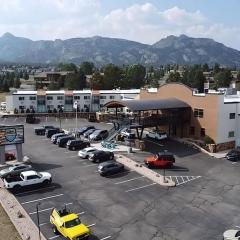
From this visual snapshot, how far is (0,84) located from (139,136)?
12152cm

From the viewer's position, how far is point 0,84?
16812 cm

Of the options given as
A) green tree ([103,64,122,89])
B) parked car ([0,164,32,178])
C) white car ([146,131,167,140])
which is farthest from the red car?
green tree ([103,64,122,89])

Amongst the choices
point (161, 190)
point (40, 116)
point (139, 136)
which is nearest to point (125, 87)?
point (40, 116)

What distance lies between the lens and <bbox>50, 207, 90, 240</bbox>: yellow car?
2789cm

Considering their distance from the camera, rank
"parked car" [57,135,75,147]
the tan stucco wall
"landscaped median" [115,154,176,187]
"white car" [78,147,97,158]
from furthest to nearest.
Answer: the tan stucco wall < "parked car" [57,135,75,147] < "white car" [78,147,97,158] < "landscaped median" [115,154,176,187]

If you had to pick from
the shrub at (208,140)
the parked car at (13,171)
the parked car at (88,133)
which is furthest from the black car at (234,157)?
the parked car at (13,171)

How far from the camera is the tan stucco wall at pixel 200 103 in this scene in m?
59.6

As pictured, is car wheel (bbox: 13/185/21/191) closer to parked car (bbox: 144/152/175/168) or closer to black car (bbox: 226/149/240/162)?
parked car (bbox: 144/152/175/168)

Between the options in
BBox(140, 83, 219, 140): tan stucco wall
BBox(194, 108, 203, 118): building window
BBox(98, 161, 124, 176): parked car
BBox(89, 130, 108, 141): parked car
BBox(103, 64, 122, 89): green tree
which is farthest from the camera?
BBox(103, 64, 122, 89): green tree

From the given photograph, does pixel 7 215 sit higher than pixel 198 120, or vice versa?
pixel 198 120

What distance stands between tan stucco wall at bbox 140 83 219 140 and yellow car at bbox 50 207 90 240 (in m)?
35.8

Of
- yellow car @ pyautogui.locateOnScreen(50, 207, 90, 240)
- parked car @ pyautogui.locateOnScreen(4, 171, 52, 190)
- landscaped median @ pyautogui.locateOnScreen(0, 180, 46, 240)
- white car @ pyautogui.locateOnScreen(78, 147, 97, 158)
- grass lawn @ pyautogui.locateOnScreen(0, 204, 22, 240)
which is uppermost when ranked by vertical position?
white car @ pyautogui.locateOnScreen(78, 147, 97, 158)

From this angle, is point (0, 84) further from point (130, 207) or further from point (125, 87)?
point (130, 207)

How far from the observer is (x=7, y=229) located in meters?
30.1
